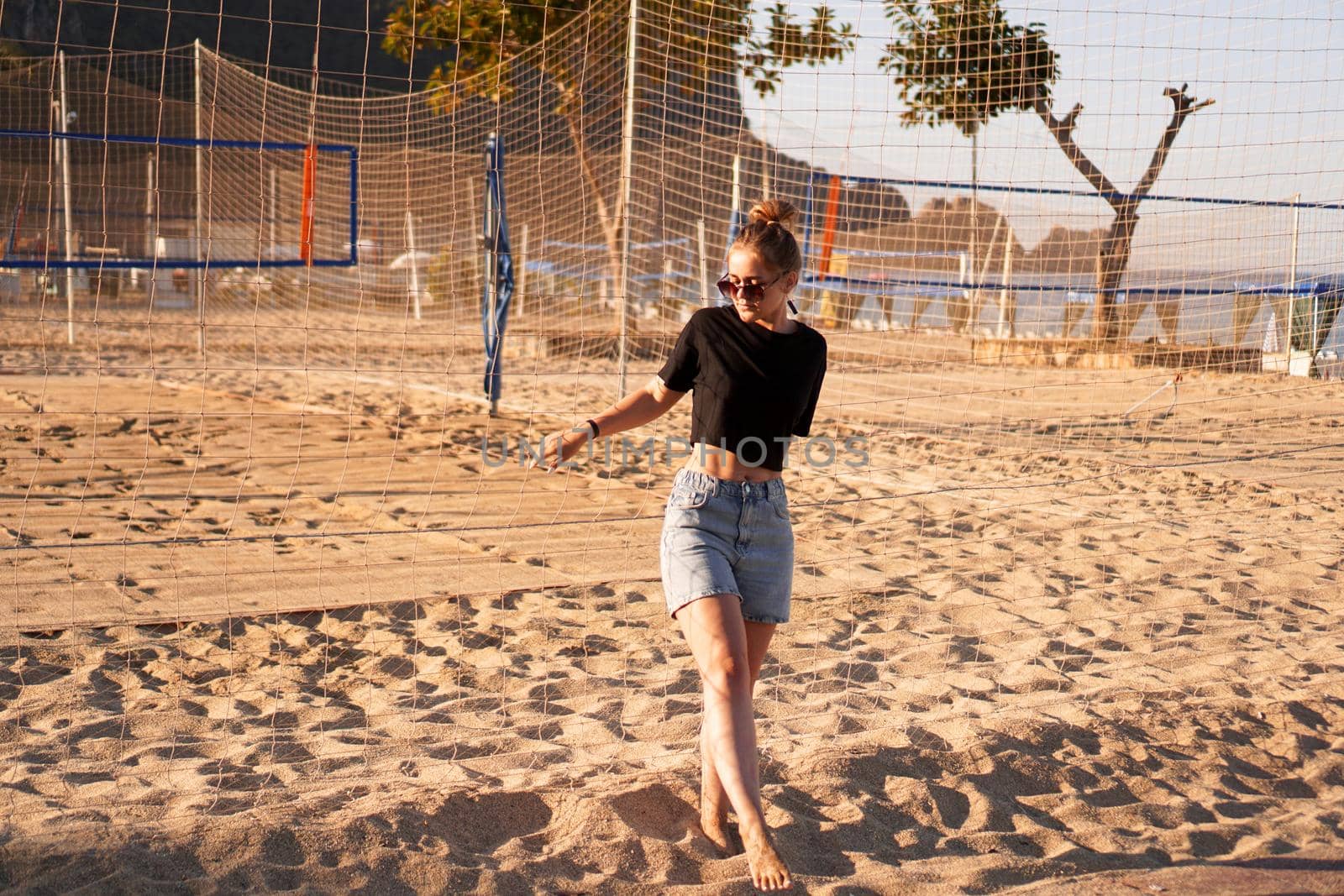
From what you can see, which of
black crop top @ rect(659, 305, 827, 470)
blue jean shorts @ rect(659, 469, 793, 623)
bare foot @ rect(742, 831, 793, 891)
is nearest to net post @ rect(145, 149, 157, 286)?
black crop top @ rect(659, 305, 827, 470)

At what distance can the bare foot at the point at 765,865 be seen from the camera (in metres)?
2.32

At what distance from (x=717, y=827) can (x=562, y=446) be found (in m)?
0.92

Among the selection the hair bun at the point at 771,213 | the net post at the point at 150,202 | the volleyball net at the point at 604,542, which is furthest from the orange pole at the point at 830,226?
the hair bun at the point at 771,213

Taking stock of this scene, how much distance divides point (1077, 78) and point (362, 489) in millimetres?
3756

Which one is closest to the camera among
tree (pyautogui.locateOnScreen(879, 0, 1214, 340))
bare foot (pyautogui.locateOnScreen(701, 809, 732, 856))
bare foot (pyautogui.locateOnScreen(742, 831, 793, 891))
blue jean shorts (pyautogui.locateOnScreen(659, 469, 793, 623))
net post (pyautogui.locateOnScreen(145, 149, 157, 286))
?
bare foot (pyautogui.locateOnScreen(742, 831, 793, 891))

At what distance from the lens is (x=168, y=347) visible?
1276 centimetres

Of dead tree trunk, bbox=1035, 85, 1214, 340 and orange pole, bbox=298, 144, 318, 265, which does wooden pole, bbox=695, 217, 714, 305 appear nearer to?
dead tree trunk, bbox=1035, 85, 1214, 340

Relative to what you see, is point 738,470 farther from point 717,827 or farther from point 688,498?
point 717,827

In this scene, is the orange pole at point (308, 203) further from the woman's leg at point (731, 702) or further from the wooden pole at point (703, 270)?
the woman's leg at point (731, 702)

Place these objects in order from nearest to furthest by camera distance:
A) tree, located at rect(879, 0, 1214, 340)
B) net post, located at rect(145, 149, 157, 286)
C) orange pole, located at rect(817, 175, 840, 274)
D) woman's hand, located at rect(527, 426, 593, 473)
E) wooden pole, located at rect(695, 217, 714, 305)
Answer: woman's hand, located at rect(527, 426, 593, 473), tree, located at rect(879, 0, 1214, 340), wooden pole, located at rect(695, 217, 714, 305), net post, located at rect(145, 149, 157, 286), orange pole, located at rect(817, 175, 840, 274)

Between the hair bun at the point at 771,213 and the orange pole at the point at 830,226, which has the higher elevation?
the orange pole at the point at 830,226

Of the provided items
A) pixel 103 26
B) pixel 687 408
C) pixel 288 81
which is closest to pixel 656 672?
pixel 687 408

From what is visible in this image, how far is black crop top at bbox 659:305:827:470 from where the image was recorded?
2506 mm

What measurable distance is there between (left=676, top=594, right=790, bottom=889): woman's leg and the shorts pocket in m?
0.20
